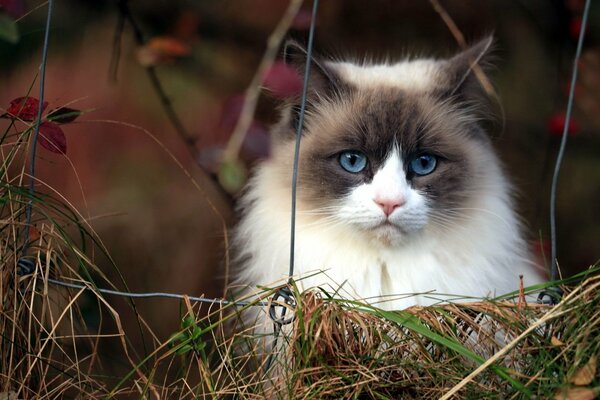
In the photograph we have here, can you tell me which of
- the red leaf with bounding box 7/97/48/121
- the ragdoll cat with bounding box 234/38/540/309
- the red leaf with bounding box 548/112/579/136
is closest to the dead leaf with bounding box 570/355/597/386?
the ragdoll cat with bounding box 234/38/540/309

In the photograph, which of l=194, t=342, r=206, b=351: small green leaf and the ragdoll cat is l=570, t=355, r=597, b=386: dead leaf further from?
l=194, t=342, r=206, b=351: small green leaf

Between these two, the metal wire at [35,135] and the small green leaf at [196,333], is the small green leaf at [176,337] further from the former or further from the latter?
the metal wire at [35,135]

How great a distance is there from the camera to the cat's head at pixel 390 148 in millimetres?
2088

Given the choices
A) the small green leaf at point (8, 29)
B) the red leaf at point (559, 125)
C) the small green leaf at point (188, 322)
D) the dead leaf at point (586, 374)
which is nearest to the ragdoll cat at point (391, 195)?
the small green leaf at point (188, 322)

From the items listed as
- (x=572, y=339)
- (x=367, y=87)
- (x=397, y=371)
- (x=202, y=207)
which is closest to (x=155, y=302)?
(x=202, y=207)

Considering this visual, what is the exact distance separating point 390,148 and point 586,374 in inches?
33.4

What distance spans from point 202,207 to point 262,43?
32.2 inches

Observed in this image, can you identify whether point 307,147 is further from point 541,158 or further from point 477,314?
point 541,158

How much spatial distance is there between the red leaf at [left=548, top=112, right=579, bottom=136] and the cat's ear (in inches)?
46.9

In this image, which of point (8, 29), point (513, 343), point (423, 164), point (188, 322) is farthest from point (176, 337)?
point (8, 29)

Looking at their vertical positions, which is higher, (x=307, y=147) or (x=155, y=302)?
(x=307, y=147)

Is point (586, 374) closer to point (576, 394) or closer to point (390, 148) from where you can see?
point (576, 394)

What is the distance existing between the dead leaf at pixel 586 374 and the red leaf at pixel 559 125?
2.06 meters

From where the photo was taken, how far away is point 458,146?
2.30m
